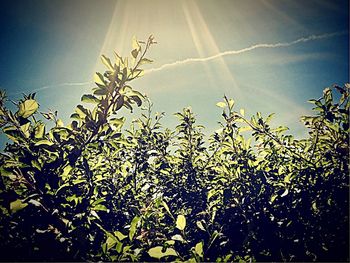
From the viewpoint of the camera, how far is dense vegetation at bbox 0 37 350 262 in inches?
68.0

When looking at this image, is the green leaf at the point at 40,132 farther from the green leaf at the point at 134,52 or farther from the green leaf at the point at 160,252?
the green leaf at the point at 160,252

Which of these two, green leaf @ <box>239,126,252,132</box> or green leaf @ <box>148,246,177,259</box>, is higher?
green leaf @ <box>239,126,252,132</box>

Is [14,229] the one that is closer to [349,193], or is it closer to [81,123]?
[81,123]

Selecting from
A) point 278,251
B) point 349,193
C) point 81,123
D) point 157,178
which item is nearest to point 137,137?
point 157,178

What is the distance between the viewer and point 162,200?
2.27 metres

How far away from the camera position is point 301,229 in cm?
200

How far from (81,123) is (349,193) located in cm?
252

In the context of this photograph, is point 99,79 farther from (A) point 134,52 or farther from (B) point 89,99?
(A) point 134,52

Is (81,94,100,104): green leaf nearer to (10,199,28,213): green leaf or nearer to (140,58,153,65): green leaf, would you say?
(140,58,153,65): green leaf

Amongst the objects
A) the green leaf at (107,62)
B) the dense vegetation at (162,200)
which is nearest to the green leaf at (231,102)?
the dense vegetation at (162,200)

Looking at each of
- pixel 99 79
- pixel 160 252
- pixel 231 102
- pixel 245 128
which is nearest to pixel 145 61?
Answer: pixel 99 79

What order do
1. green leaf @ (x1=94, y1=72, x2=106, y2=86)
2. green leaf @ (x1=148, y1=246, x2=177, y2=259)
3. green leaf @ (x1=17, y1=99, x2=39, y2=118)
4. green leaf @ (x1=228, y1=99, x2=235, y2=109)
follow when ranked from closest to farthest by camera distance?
1. green leaf @ (x1=148, y1=246, x2=177, y2=259)
2. green leaf @ (x1=17, y1=99, x2=39, y2=118)
3. green leaf @ (x1=94, y1=72, x2=106, y2=86)
4. green leaf @ (x1=228, y1=99, x2=235, y2=109)

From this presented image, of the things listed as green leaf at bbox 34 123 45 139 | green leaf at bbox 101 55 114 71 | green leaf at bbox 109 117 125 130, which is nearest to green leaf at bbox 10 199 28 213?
green leaf at bbox 34 123 45 139

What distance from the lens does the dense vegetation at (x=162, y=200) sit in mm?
1727
